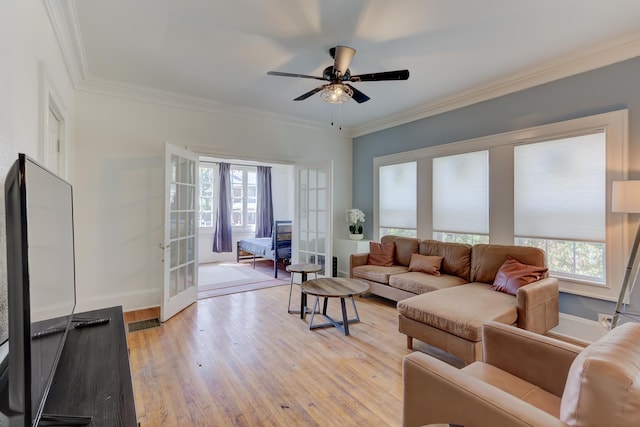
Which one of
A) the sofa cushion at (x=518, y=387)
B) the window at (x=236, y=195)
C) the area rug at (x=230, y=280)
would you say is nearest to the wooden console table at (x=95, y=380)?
the sofa cushion at (x=518, y=387)

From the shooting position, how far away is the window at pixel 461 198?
3848mm

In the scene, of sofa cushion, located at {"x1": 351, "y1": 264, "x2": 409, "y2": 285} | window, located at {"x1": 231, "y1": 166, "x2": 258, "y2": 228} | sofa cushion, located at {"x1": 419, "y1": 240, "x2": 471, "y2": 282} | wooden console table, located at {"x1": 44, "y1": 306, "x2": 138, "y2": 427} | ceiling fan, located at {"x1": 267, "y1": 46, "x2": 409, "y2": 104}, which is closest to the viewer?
wooden console table, located at {"x1": 44, "y1": 306, "x2": 138, "y2": 427}

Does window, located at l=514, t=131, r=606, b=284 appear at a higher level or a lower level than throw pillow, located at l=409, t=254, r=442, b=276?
higher

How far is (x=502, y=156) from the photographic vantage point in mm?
3609

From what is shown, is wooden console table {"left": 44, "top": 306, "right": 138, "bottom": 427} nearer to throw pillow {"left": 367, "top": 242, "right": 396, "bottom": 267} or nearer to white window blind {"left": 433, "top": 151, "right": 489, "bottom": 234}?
throw pillow {"left": 367, "top": 242, "right": 396, "bottom": 267}

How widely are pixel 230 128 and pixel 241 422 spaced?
12.4 ft

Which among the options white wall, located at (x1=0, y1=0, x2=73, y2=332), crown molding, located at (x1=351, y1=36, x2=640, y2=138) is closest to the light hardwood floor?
white wall, located at (x1=0, y1=0, x2=73, y2=332)

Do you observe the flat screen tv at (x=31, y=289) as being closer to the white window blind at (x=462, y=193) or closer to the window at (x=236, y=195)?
the white window blind at (x=462, y=193)

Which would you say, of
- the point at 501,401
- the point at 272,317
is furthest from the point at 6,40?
the point at 272,317

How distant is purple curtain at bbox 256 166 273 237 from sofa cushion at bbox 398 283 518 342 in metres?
5.77

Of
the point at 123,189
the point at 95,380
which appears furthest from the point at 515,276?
the point at 123,189

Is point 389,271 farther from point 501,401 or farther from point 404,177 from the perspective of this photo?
point 501,401

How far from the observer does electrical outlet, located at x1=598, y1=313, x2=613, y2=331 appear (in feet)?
9.27

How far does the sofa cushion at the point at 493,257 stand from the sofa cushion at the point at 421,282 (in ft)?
0.73
